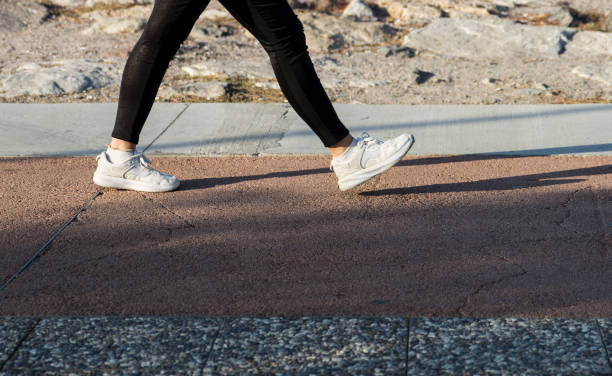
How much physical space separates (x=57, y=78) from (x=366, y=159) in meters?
3.30

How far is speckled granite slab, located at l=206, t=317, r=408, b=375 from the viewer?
2.30m

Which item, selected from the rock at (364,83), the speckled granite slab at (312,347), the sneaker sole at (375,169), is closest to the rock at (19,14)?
the rock at (364,83)

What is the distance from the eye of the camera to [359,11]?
29.2ft

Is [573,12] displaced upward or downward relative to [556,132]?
downward

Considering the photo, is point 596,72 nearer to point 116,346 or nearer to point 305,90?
point 305,90

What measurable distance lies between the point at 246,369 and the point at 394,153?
1736mm

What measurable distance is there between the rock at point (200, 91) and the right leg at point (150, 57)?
201 centimetres

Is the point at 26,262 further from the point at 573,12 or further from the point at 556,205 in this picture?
the point at 573,12

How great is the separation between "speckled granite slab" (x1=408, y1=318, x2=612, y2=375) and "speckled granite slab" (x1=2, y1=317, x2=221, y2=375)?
66 centimetres

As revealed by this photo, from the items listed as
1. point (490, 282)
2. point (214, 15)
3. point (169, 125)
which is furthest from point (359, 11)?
point (490, 282)

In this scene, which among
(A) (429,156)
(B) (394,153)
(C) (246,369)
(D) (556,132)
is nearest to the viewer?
(C) (246,369)

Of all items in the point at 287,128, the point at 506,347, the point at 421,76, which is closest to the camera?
the point at 506,347

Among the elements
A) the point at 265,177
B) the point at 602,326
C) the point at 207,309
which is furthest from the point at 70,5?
the point at 602,326

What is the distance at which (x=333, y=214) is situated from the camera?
3629 millimetres
